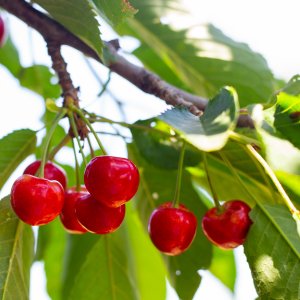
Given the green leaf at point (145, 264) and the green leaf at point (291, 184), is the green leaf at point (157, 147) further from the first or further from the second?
the green leaf at point (145, 264)

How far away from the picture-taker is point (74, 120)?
131 centimetres

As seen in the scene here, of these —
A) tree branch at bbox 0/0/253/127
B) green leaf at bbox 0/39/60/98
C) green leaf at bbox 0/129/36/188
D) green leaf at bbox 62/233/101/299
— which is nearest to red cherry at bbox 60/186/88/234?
green leaf at bbox 0/129/36/188

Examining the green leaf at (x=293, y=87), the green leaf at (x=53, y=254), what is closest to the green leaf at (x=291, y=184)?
the green leaf at (x=293, y=87)

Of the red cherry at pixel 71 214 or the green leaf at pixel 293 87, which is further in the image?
the red cherry at pixel 71 214

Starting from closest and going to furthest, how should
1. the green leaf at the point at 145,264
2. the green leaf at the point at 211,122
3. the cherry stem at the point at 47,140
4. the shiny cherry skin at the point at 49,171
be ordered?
the green leaf at the point at 211,122
the cherry stem at the point at 47,140
the shiny cherry skin at the point at 49,171
the green leaf at the point at 145,264

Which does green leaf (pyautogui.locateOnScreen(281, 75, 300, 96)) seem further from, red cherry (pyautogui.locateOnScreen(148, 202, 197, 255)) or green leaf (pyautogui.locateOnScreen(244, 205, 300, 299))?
red cherry (pyautogui.locateOnScreen(148, 202, 197, 255))

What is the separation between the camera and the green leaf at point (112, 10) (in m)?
1.05

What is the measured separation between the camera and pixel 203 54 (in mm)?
1820

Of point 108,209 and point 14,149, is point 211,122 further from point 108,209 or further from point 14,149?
point 14,149

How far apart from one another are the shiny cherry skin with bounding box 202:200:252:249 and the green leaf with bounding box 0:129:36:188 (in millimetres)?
492

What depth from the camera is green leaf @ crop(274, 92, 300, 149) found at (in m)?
1.07

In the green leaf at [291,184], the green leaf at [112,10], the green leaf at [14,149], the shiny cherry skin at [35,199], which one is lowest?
the shiny cherry skin at [35,199]

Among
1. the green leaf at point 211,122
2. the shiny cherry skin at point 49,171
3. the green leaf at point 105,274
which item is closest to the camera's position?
the green leaf at point 211,122

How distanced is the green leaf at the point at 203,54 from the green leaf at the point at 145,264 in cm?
50
